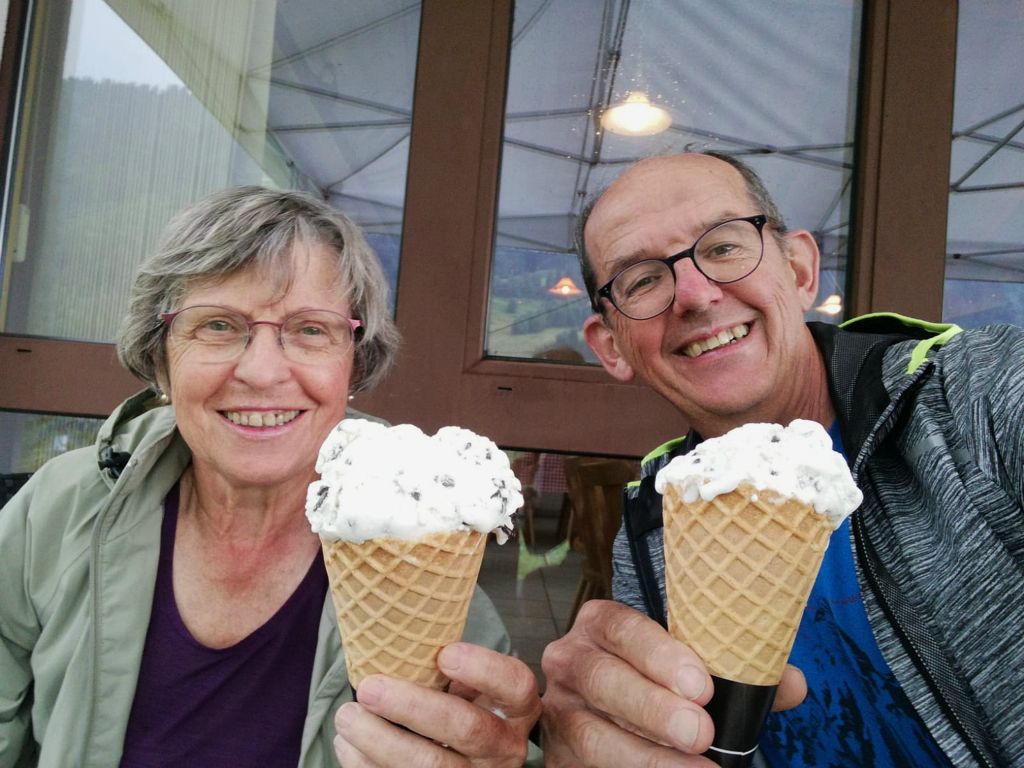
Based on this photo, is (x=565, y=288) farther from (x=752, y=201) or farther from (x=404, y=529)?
(x=404, y=529)

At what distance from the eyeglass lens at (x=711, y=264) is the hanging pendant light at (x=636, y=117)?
50.8 inches

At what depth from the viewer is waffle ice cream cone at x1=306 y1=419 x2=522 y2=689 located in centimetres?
99

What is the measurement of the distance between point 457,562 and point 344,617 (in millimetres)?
259

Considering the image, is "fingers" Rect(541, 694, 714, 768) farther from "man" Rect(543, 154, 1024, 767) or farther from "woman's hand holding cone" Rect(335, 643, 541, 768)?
"woman's hand holding cone" Rect(335, 643, 541, 768)

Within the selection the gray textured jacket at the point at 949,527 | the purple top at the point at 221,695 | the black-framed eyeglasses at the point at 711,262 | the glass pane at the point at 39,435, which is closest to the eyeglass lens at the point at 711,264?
the black-framed eyeglasses at the point at 711,262

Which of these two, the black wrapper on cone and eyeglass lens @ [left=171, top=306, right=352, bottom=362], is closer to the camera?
the black wrapper on cone

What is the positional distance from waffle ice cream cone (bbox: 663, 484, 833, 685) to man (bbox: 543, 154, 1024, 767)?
73mm

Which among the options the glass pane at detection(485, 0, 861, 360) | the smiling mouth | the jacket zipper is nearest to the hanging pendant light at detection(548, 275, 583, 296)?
the glass pane at detection(485, 0, 861, 360)

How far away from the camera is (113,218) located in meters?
2.66

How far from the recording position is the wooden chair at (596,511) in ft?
8.59

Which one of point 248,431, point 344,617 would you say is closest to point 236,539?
point 248,431

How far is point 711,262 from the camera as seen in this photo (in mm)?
1598

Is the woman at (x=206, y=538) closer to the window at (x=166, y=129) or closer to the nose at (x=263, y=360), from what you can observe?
the nose at (x=263, y=360)

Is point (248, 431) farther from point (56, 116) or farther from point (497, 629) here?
point (56, 116)
